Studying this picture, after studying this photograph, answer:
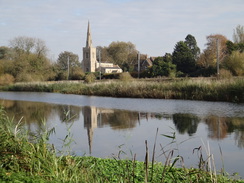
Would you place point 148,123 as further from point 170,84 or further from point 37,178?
point 170,84

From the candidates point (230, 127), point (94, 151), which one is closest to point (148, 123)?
point (230, 127)

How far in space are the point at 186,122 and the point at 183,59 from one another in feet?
127

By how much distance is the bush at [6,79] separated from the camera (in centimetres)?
4264

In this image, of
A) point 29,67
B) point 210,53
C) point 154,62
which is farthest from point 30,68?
point 210,53

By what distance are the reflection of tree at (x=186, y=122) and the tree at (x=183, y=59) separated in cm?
3668

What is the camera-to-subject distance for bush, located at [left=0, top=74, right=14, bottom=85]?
140 ft

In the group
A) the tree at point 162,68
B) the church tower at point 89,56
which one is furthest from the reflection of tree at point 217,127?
the church tower at point 89,56

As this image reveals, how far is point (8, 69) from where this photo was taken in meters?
46.4

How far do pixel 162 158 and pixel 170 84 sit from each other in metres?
14.1

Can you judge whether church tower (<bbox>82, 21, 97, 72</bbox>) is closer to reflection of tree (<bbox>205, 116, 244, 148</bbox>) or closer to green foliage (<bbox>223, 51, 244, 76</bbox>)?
green foliage (<bbox>223, 51, 244, 76</bbox>)

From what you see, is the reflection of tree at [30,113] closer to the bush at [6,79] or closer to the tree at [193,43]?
the bush at [6,79]

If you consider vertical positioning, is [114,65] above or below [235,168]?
above

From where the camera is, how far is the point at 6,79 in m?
43.1

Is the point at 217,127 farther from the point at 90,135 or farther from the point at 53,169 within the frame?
the point at 53,169
